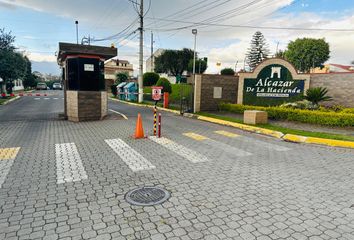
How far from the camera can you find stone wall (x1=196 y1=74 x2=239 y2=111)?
17.4 meters

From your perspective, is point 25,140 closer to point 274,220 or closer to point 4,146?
point 4,146

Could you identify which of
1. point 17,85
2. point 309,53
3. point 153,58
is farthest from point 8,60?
point 309,53

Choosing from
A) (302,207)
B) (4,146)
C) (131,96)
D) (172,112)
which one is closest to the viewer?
(302,207)

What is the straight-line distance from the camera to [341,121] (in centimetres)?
1174

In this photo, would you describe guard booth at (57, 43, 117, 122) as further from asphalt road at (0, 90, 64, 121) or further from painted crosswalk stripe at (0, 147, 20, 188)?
painted crosswalk stripe at (0, 147, 20, 188)

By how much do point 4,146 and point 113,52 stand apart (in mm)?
7480

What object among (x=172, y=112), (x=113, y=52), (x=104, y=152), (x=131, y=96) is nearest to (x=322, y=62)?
(x=131, y=96)

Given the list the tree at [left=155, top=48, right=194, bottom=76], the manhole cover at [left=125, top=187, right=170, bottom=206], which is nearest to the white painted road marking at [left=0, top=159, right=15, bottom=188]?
the manhole cover at [left=125, top=187, right=170, bottom=206]

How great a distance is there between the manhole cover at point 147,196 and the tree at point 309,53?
256ft

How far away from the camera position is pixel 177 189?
4.88 m

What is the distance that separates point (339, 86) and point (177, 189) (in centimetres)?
1440

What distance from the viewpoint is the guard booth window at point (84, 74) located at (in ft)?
42.6

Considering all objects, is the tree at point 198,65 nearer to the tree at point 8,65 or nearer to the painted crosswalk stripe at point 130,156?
the tree at point 8,65

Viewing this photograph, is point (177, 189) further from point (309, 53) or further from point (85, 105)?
point (309, 53)
